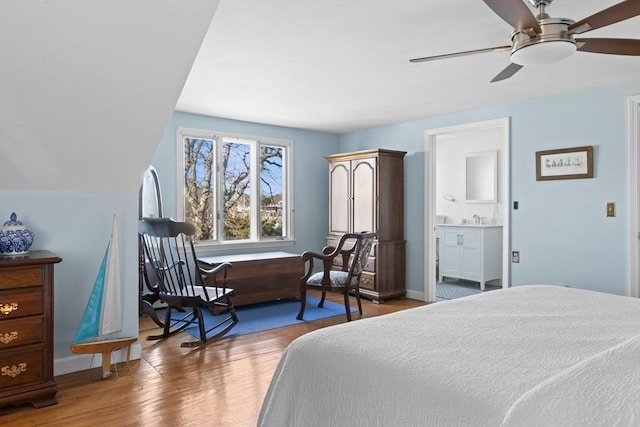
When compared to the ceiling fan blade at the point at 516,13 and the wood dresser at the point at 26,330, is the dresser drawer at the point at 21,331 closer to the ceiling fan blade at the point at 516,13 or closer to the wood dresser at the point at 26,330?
the wood dresser at the point at 26,330

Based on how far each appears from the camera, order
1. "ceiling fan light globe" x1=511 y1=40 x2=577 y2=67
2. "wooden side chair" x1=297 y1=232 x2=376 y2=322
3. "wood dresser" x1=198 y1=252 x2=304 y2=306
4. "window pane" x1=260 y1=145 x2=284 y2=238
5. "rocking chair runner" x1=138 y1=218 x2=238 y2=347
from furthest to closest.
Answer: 1. "window pane" x1=260 y1=145 x2=284 y2=238
2. "wood dresser" x1=198 y1=252 x2=304 y2=306
3. "wooden side chair" x1=297 y1=232 x2=376 y2=322
4. "rocking chair runner" x1=138 y1=218 x2=238 y2=347
5. "ceiling fan light globe" x1=511 y1=40 x2=577 y2=67

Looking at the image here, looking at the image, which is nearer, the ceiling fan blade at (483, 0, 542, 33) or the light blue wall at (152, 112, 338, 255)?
the ceiling fan blade at (483, 0, 542, 33)

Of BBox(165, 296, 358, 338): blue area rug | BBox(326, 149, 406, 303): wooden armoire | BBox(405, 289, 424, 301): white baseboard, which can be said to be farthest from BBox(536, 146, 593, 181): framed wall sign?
BBox(165, 296, 358, 338): blue area rug

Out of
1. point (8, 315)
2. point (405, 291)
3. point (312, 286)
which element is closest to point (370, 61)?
point (312, 286)

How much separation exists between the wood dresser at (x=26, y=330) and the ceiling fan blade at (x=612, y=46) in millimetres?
3171

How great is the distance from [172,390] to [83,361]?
84cm

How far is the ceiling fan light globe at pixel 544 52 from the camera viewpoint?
198cm

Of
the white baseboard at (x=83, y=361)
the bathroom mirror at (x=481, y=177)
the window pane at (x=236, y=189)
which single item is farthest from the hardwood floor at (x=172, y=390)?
the bathroom mirror at (x=481, y=177)

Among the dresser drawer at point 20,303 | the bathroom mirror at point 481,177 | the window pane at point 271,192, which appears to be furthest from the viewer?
the bathroom mirror at point 481,177

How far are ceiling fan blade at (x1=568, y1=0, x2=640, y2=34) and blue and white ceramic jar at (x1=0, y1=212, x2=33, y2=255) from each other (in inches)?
127

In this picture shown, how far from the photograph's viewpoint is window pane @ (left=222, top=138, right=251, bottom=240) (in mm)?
5625

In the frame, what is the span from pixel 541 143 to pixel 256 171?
11.2 ft

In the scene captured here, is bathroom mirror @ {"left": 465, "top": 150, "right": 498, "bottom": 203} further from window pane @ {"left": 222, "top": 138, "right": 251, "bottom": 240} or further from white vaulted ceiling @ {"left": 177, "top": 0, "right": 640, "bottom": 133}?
window pane @ {"left": 222, "top": 138, "right": 251, "bottom": 240}

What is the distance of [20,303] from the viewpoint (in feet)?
8.41
